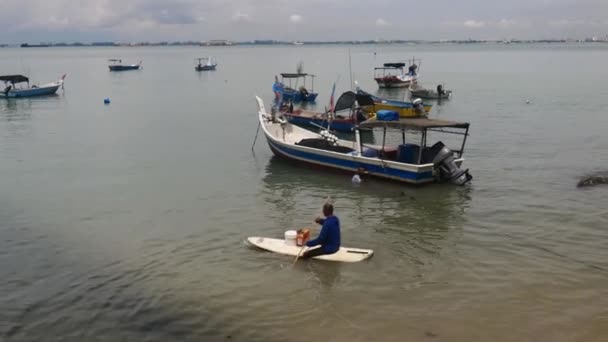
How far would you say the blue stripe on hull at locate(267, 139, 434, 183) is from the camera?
54.7 feet

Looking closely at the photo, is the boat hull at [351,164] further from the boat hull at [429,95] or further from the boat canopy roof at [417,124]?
the boat hull at [429,95]

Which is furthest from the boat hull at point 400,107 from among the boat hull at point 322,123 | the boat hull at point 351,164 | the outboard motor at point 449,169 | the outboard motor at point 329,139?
the outboard motor at point 449,169

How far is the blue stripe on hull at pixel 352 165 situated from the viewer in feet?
54.7

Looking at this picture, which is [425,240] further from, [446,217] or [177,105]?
[177,105]

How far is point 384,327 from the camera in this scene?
849cm

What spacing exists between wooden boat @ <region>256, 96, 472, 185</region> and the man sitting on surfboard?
6.41 metres

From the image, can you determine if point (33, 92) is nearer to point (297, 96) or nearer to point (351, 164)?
point (297, 96)

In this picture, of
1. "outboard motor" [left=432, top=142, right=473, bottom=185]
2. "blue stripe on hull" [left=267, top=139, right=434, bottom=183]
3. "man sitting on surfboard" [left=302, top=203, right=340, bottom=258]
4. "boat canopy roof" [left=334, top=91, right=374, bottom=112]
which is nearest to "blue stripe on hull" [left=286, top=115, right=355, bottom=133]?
"boat canopy roof" [left=334, top=91, right=374, bottom=112]

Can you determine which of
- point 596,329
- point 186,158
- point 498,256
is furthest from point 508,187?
point 186,158

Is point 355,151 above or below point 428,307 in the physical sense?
above

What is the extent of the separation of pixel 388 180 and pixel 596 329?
31.0 feet

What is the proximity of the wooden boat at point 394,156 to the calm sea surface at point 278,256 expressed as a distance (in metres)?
0.43

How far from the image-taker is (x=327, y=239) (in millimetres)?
10742

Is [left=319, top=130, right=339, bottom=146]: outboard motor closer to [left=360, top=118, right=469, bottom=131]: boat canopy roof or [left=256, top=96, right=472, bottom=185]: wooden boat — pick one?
[left=256, top=96, right=472, bottom=185]: wooden boat
